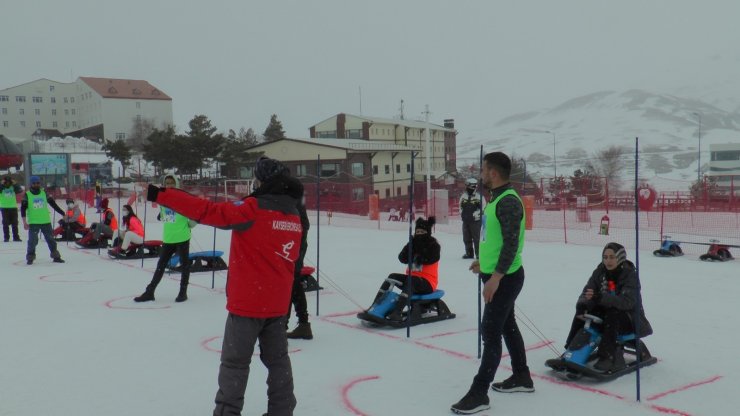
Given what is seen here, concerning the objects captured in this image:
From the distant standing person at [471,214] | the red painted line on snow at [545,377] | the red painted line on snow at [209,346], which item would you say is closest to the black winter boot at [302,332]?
the red painted line on snow at [209,346]

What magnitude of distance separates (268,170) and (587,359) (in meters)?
3.18

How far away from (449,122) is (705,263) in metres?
67.6

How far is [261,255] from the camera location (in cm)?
410

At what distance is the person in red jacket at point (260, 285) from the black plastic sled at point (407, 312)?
3.05 m

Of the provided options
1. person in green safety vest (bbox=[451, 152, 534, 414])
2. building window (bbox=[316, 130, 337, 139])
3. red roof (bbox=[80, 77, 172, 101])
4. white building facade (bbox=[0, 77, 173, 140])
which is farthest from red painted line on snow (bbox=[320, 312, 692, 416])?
red roof (bbox=[80, 77, 172, 101])

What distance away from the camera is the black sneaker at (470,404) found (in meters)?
4.70

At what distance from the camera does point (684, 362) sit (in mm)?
6062

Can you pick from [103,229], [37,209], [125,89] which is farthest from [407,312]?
[125,89]

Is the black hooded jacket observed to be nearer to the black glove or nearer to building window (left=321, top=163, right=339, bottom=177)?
the black glove

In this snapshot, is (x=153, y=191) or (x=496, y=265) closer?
(x=153, y=191)

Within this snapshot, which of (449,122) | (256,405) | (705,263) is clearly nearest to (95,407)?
(256,405)

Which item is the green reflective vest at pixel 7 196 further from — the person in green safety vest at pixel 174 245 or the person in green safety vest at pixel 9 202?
the person in green safety vest at pixel 174 245

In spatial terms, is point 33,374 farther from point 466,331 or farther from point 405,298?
point 466,331

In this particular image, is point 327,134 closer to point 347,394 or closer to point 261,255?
point 347,394
